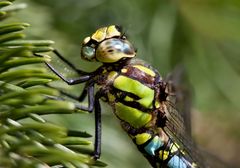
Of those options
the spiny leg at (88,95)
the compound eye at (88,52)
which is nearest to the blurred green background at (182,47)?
the spiny leg at (88,95)

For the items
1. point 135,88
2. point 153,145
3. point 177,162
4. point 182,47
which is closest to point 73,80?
point 135,88

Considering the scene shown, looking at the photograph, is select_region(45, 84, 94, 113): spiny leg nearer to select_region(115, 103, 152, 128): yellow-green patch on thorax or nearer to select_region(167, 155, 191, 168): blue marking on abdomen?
select_region(115, 103, 152, 128): yellow-green patch on thorax

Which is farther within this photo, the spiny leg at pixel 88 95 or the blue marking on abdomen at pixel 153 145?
the blue marking on abdomen at pixel 153 145

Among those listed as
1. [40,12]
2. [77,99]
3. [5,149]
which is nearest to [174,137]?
[77,99]

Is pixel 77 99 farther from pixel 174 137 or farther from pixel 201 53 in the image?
pixel 201 53

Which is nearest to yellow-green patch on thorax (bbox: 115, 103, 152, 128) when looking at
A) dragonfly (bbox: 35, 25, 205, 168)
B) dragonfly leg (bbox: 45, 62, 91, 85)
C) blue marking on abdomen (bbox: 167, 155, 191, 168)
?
dragonfly (bbox: 35, 25, 205, 168)

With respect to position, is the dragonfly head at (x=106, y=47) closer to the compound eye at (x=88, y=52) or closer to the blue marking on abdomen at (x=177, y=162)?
the compound eye at (x=88, y=52)

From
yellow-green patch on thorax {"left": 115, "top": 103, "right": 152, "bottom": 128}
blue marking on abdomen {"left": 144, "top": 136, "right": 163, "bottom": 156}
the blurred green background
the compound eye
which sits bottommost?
blue marking on abdomen {"left": 144, "top": 136, "right": 163, "bottom": 156}
